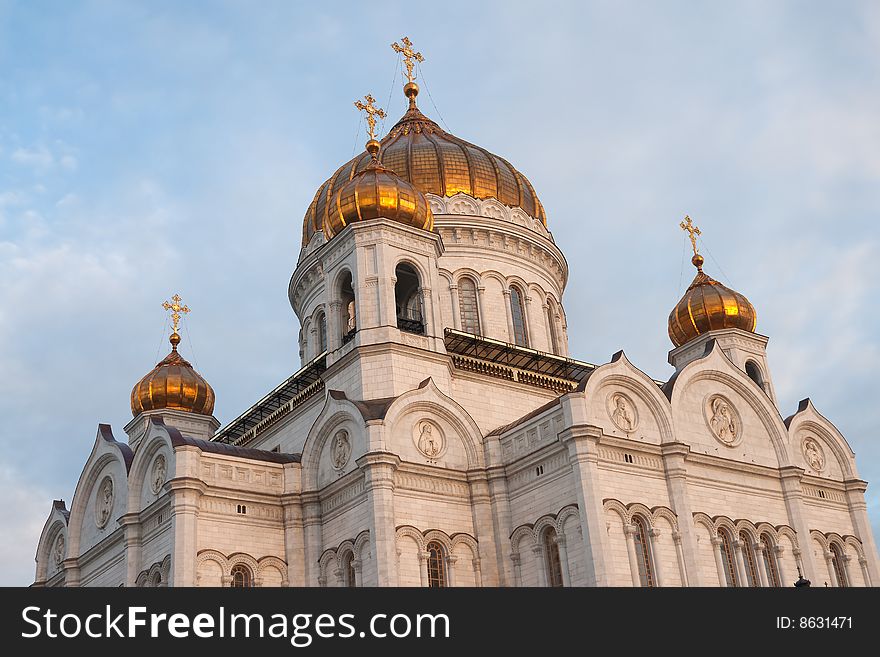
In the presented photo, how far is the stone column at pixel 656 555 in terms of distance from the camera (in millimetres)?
21734

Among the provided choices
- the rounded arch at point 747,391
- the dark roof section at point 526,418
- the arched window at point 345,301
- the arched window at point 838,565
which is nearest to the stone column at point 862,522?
the arched window at point 838,565

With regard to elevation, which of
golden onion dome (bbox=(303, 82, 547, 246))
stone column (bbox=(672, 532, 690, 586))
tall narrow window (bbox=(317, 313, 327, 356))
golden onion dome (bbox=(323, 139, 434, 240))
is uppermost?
golden onion dome (bbox=(303, 82, 547, 246))

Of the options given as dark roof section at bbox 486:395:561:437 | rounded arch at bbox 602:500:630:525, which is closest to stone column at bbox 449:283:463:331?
dark roof section at bbox 486:395:561:437

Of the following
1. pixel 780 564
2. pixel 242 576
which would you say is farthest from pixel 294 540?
pixel 780 564

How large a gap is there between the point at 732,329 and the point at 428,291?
9753mm

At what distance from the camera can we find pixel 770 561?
24.3 metres

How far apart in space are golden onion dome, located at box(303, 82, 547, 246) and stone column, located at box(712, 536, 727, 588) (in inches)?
510

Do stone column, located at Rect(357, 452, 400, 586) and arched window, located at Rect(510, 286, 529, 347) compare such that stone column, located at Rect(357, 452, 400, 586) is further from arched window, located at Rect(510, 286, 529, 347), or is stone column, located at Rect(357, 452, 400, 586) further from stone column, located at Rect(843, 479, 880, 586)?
stone column, located at Rect(843, 479, 880, 586)

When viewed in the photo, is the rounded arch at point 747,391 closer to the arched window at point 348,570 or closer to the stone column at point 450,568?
the stone column at point 450,568

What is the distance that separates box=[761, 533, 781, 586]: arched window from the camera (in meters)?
23.9

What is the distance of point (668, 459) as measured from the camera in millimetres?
23219

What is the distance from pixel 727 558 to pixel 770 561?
1423mm
